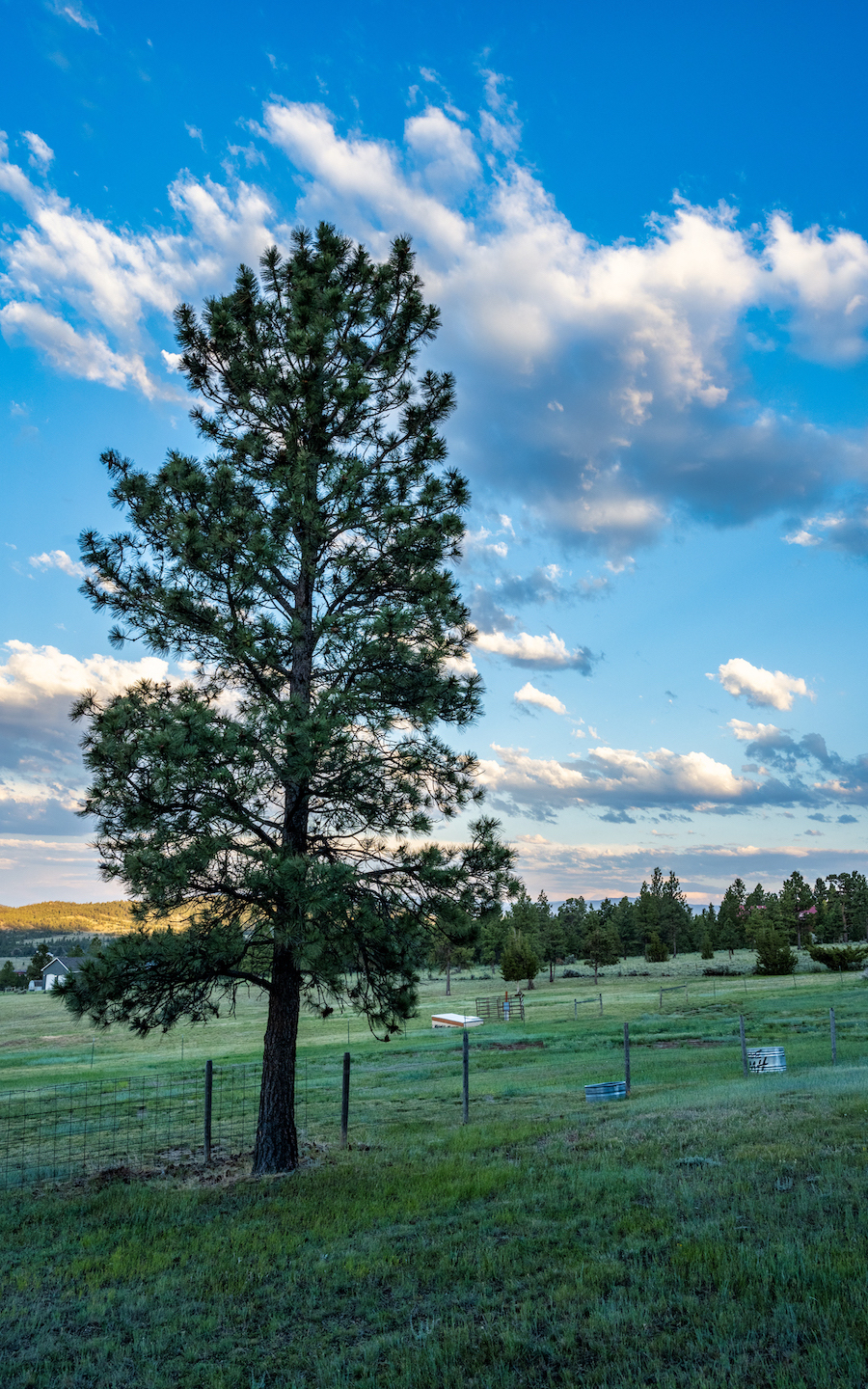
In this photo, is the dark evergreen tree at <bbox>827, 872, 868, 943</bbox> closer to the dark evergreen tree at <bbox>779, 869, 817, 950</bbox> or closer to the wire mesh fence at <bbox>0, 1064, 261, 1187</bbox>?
the dark evergreen tree at <bbox>779, 869, 817, 950</bbox>

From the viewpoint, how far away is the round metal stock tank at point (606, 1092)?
14.9m

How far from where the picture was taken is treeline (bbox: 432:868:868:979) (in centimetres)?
7538

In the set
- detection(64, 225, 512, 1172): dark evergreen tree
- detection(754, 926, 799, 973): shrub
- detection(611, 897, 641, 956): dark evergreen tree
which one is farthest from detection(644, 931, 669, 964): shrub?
detection(64, 225, 512, 1172): dark evergreen tree

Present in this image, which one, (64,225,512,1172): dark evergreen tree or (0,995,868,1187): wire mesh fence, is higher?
(64,225,512,1172): dark evergreen tree

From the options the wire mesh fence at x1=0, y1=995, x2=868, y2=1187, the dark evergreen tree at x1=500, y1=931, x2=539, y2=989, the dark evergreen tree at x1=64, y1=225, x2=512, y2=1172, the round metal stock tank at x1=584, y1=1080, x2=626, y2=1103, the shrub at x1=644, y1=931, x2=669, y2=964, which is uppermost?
the dark evergreen tree at x1=64, y1=225, x2=512, y2=1172

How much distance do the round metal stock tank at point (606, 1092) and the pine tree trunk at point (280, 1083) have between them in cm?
674

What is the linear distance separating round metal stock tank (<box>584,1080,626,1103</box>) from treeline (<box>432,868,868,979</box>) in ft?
177

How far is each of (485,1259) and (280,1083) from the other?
4756 mm

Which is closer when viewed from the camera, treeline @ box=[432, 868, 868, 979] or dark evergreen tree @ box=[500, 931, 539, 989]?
dark evergreen tree @ box=[500, 931, 539, 989]

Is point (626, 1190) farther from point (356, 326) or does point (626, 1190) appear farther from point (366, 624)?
point (356, 326)

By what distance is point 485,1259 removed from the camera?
6.41 metres

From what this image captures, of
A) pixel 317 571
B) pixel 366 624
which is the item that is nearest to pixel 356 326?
pixel 317 571

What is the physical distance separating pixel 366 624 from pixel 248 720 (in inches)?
80.5

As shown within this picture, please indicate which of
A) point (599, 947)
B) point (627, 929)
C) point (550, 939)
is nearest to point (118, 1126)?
point (599, 947)
